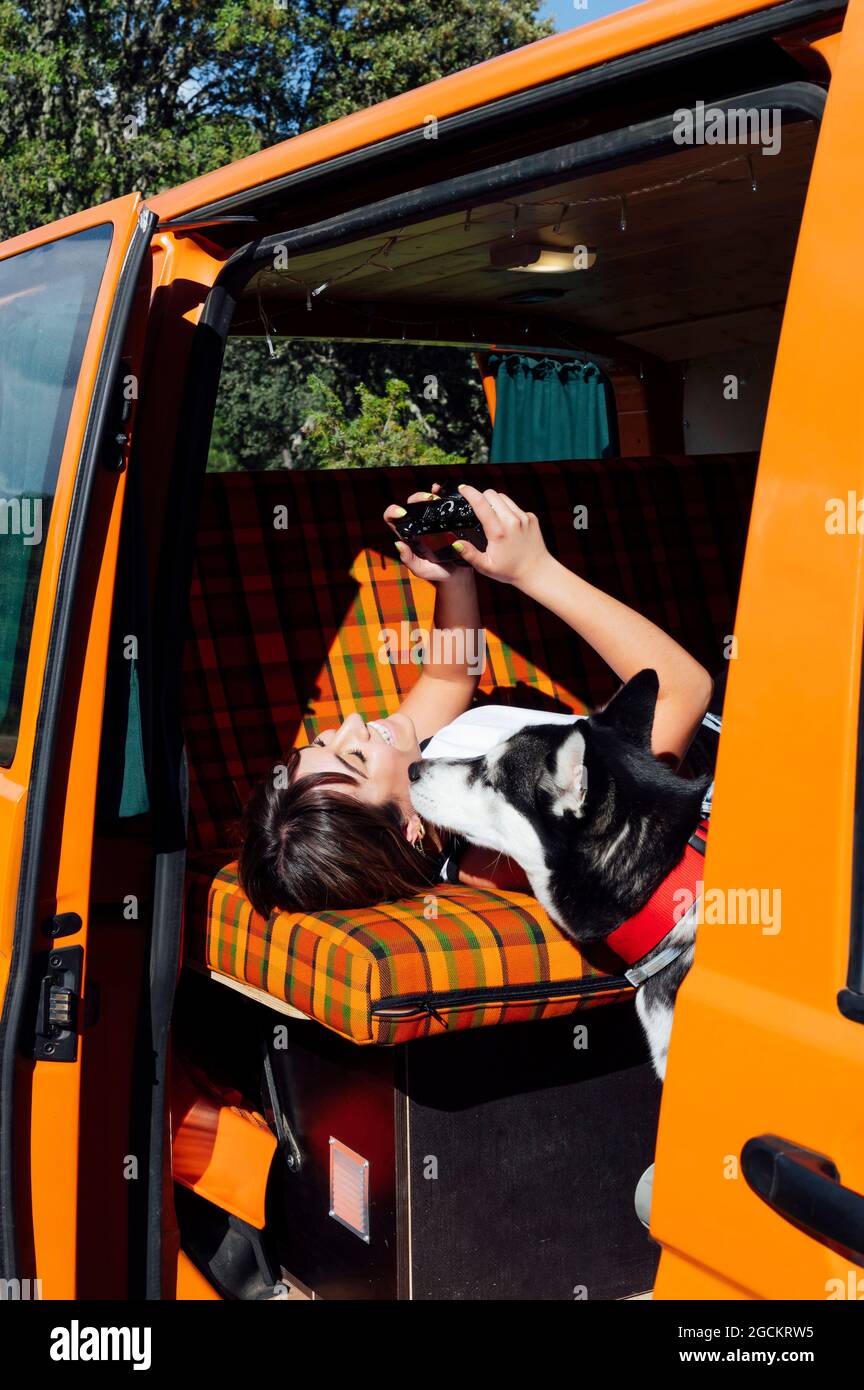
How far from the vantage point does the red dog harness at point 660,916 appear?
193cm

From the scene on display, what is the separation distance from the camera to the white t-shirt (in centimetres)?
261

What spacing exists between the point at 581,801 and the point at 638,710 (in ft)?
0.92

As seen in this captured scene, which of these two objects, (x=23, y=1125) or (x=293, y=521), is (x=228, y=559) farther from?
(x=23, y=1125)

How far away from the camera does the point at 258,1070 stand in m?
3.02

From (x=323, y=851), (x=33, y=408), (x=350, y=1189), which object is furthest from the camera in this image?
(x=323, y=851)

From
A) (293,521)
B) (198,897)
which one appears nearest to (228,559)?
(293,521)

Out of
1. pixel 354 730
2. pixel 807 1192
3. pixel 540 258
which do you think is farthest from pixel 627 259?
pixel 807 1192

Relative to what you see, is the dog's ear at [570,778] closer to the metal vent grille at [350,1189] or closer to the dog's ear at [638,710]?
the dog's ear at [638,710]

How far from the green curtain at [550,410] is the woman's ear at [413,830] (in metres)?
2.74

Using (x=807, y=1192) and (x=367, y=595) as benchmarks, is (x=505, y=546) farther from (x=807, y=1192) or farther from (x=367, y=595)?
(x=807, y=1192)

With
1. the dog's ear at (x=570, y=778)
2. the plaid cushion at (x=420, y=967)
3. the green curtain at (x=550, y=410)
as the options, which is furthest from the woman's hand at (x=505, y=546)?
the green curtain at (x=550, y=410)

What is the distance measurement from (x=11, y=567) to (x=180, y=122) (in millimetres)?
17340

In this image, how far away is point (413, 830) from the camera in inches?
118

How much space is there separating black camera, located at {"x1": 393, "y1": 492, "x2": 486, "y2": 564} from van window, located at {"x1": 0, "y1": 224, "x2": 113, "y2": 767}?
96 cm
